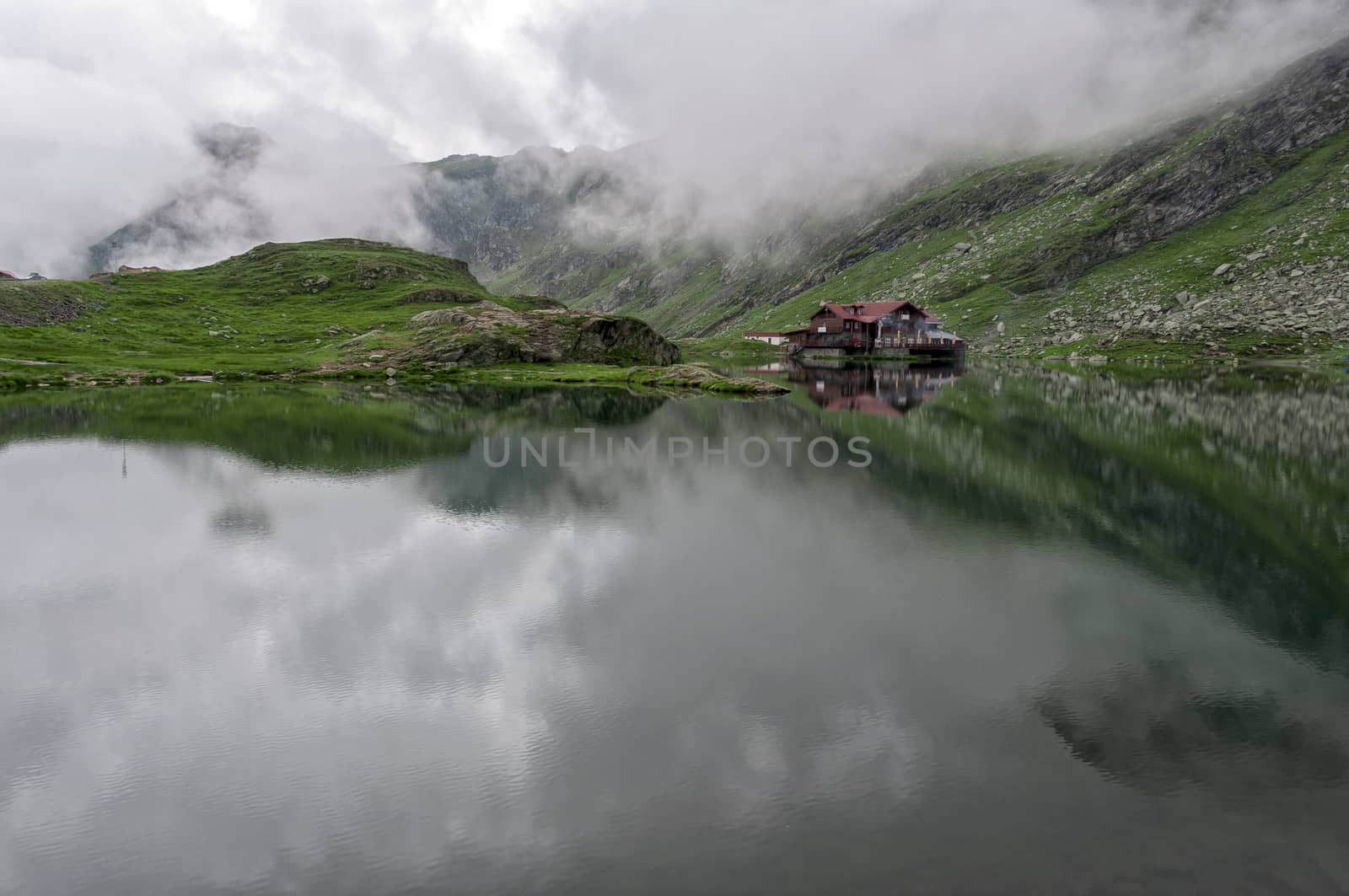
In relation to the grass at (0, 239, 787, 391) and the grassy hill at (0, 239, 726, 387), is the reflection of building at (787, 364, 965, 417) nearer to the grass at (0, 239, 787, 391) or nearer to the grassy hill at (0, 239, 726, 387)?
the grass at (0, 239, 787, 391)

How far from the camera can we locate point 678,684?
1781cm

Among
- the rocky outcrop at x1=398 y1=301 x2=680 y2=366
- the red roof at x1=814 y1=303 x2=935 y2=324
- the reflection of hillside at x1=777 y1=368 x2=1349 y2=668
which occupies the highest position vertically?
the red roof at x1=814 y1=303 x2=935 y2=324

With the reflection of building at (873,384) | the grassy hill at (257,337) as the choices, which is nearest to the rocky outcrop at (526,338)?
the grassy hill at (257,337)

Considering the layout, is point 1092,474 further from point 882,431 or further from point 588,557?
point 588,557

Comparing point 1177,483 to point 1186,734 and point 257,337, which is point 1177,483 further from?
point 257,337

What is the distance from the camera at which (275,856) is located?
12.0 m

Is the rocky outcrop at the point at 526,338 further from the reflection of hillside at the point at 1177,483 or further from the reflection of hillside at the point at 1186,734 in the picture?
the reflection of hillside at the point at 1186,734

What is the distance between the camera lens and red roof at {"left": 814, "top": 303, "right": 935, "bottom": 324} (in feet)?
616

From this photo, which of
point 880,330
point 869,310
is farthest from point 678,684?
point 869,310

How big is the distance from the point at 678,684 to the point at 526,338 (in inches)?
5229

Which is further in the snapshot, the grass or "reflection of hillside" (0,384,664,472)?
the grass

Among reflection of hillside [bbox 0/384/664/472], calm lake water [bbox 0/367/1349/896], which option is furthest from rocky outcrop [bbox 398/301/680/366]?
calm lake water [bbox 0/367/1349/896]

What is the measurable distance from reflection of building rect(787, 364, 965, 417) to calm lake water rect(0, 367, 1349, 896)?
44.5 metres

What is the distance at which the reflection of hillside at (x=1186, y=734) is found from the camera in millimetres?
14078
